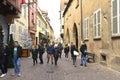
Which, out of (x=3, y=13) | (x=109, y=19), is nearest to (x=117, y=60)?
(x=109, y=19)

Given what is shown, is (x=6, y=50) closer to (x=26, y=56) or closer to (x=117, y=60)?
(x=117, y=60)

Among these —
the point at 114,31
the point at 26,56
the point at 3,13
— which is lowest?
the point at 26,56

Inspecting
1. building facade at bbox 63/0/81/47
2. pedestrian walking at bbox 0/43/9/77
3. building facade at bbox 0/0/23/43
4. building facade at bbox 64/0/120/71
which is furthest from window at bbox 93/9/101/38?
building facade at bbox 63/0/81/47

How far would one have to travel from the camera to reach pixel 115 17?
16469 mm

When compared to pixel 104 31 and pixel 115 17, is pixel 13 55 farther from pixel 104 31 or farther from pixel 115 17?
pixel 104 31

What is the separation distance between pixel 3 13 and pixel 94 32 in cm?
679

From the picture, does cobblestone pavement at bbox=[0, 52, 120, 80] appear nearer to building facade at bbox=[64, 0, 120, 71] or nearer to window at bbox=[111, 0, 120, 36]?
building facade at bbox=[64, 0, 120, 71]

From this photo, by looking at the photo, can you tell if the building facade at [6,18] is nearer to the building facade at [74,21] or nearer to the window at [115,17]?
the window at [115,17]

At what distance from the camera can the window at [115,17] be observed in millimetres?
15805

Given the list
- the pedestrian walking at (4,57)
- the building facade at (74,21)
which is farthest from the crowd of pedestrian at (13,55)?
the building facade at (74,21)

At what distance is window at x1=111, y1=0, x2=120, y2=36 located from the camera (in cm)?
1580

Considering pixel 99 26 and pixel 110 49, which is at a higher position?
pixel 99 26

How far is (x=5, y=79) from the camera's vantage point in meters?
13.7

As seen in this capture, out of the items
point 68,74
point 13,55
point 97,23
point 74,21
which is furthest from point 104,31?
point 74,21
